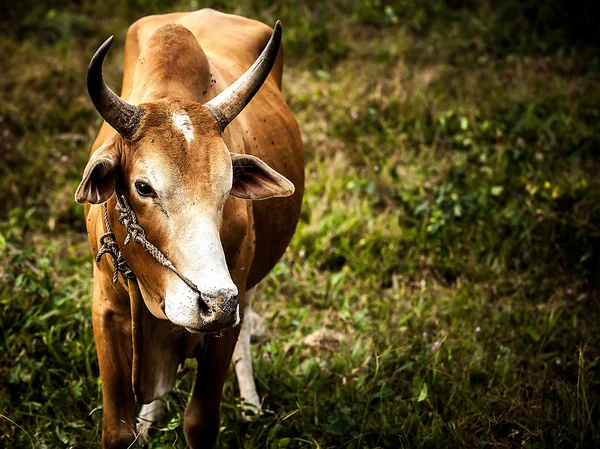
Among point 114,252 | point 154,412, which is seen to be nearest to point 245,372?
point 154,412

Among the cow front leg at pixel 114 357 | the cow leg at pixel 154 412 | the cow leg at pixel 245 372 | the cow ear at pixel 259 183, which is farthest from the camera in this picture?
the cow leg at pixel 245 372

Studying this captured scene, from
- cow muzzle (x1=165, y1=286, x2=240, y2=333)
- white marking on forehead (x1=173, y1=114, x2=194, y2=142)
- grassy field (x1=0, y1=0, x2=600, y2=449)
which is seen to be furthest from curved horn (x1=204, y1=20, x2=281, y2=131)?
grassy field (x1=0, y1=0, x2=600, y2=449)

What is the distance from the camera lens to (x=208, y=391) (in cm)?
308

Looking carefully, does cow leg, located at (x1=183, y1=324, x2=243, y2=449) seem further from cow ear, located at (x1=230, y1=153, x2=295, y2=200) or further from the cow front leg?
cow ear, located at (x1=230, y1=153, x2=295, y2=200)

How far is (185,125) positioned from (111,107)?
0.25m

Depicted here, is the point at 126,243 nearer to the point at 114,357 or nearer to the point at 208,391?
the point at 114,357

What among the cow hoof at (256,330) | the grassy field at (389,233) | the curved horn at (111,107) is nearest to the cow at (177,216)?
the curved horn at (111,107)

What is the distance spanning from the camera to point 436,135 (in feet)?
20.2

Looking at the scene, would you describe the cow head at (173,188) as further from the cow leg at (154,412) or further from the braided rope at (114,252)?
the cow leg at (154,412)

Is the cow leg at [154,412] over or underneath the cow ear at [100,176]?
underneath

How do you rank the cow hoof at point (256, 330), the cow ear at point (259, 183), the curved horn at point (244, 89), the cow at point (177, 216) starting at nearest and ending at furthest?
1. the cow at point (177, 216)
2. the curved horn at point (244, 89)
3. the cow ear at point (259, 183)
4. the cow hoof at point (256, 330)

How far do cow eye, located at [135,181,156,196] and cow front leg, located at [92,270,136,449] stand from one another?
0.57 metres

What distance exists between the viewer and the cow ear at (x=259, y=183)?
8.79 feet

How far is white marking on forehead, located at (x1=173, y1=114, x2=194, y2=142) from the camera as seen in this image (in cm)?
241
